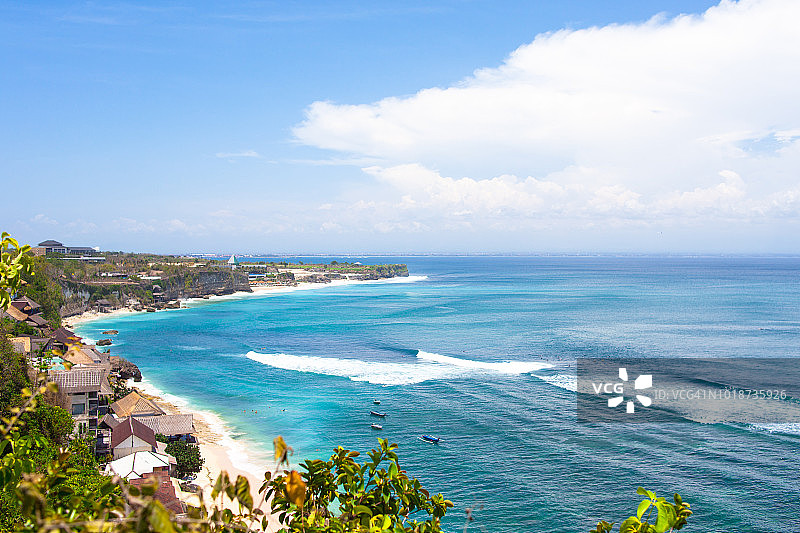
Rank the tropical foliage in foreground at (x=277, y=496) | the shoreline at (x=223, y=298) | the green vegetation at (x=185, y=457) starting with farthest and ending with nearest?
the shoreline at (x=223, y=298)
the green vegetation at (x=185, y=457)
the tropical foliage in foreground at (x=277, y=496)

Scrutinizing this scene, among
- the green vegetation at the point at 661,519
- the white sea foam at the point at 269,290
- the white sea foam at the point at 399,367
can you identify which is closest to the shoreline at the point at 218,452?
the white sea foam at the point at 399,367

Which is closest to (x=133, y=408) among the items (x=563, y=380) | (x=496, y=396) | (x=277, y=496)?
(x=496, y=396)

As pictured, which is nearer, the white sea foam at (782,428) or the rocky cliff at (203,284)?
the white sea foam at (782,428)

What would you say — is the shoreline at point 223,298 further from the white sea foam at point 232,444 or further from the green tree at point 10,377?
the green tree at point 10,377

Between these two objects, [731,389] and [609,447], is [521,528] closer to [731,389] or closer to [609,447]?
[609,447]

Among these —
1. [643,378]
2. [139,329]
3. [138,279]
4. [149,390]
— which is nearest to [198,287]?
[138,279]
